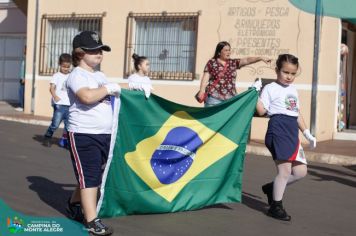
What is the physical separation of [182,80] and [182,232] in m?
9.92

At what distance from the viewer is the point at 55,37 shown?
1831 centimetres

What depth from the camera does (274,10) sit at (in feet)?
47.6

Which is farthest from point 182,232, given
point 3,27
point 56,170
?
point 3,27

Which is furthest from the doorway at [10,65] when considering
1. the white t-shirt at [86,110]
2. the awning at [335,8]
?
the white t-shirt at [86,110]

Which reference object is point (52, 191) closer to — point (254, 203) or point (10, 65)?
point (254, 203)

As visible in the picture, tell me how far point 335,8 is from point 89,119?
9.34 meters

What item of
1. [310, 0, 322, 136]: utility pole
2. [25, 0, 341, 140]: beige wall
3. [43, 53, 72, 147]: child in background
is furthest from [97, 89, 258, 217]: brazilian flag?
[25, 0, 341, 140]: beige wall

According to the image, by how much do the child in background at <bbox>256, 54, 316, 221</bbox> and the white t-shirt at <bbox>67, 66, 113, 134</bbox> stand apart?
1.82m

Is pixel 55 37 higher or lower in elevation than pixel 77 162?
higher

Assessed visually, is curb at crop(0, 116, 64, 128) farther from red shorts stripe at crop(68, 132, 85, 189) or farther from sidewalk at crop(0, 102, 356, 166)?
red shorts stripe at crop(68, 132, 85, 189)

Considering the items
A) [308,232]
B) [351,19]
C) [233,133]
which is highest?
[351,19]

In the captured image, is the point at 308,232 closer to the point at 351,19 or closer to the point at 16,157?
the point at 16,157

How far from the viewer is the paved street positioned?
6.30 m

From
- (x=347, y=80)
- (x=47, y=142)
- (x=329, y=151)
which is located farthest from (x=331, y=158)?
(x=47, y=142)
